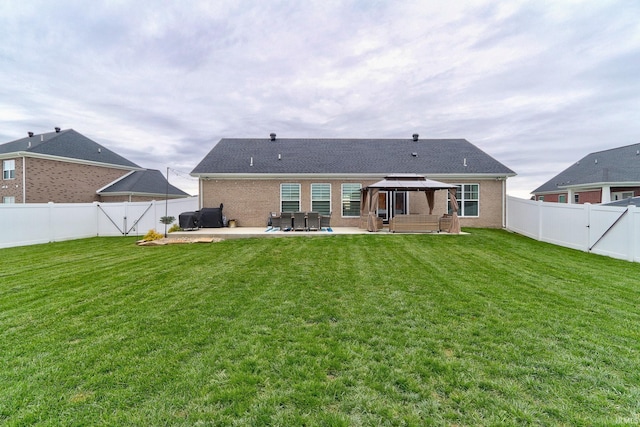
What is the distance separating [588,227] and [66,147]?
32149mm

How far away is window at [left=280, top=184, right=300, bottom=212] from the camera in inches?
631

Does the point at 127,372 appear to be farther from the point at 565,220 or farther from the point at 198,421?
the point at 565,220

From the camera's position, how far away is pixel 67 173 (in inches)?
834

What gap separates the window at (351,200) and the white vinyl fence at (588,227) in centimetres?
825

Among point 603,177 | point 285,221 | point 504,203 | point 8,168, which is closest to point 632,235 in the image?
point 504,203

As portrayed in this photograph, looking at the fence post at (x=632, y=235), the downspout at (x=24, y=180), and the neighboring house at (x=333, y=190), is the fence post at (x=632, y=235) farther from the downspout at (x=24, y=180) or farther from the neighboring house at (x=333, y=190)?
the downspout at (x=24, y=180)

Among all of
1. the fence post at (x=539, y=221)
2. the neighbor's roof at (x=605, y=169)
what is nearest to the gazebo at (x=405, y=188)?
the fence post at (x=539, y=221)

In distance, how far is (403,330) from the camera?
139 inches

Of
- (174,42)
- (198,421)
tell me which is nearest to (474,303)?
(198,421)

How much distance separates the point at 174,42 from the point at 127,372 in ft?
45.9

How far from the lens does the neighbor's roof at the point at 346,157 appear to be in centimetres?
1609

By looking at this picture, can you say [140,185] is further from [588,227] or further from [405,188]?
[588,227]

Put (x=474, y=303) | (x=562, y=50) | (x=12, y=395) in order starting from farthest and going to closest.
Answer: (x=562, y=50) → (x=474, y=303) → (x=12, y=395)

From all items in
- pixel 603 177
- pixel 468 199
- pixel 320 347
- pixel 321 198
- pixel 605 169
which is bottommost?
pixel 320 347
